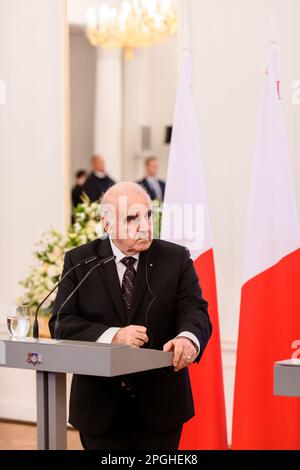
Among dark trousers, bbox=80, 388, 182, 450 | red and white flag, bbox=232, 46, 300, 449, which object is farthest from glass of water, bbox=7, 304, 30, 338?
red and white flag, bbox=232, 46, 300, 449

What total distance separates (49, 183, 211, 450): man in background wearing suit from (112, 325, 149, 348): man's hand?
0.31 ft

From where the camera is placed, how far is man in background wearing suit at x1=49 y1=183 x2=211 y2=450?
3.30 m

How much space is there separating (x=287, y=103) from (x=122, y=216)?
6.91ft

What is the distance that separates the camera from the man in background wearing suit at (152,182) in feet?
24.6

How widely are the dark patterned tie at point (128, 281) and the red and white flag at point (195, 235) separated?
121 cm

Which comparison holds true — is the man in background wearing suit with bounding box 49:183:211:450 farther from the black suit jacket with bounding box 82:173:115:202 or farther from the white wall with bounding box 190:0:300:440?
the black suit jacket with bounding box 82:173:115:202

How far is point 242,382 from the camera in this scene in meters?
4.59

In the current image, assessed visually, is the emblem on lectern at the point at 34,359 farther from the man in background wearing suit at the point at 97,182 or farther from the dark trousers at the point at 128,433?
the man in background wearing suit at the point at 97,182

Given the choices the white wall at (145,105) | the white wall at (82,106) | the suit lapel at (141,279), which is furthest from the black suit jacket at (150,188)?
the suit lapel at (141,279)

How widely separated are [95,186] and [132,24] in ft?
5.10

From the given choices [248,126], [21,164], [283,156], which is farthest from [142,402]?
[21,164]
